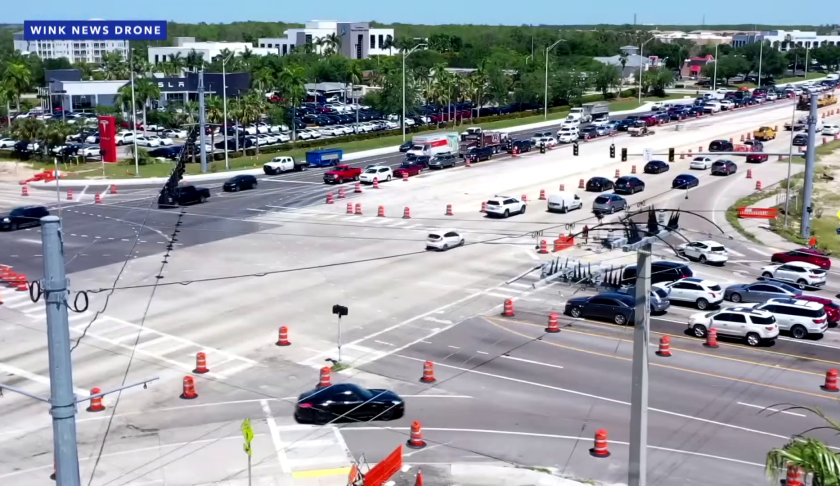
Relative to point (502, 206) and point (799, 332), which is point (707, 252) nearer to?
point (799, 332)

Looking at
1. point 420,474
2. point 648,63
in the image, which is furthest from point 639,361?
point 648,63

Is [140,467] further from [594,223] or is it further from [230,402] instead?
[594,223]

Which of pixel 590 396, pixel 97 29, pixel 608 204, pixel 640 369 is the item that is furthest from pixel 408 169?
pixel 640 369

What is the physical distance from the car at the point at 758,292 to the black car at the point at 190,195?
3250cm

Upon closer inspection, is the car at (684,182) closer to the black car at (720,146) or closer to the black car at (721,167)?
the black car at (721,167)

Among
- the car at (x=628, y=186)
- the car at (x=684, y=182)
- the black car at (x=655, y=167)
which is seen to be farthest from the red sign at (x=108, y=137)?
the car at (x=684, y=182)

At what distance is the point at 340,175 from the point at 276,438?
4556 cm

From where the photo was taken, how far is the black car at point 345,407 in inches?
953

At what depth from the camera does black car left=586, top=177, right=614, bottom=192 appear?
63.3 meters

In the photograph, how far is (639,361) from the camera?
1608 centimetres

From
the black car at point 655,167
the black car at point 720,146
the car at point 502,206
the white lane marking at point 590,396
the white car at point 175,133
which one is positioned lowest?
the white lane marking at point 590,396

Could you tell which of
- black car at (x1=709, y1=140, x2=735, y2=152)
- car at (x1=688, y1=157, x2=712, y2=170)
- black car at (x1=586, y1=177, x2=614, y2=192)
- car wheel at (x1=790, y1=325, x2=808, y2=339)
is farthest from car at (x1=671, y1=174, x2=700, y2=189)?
car wheel at (x1=790, y1=325, x2=808, y2=339)

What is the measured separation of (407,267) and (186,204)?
20.8 meters

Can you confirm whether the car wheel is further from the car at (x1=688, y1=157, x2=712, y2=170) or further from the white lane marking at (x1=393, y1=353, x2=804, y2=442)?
the car at (x1=688, y1=157, x2=712, y2=170)
